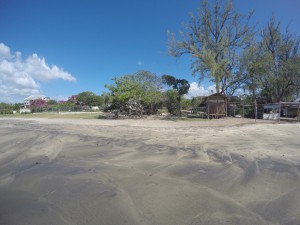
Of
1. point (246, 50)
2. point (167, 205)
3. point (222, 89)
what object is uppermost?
point (246, 50)

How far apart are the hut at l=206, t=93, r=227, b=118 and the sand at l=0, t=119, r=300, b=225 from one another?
54.2 ft

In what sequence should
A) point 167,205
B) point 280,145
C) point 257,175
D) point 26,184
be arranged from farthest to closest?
point 280,145
point 257,175
point 26,184
point 167,205

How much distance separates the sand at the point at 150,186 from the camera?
3039mm

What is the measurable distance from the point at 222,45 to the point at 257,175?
75.8 feet

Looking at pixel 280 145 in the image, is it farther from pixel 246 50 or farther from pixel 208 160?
pixel 246 50

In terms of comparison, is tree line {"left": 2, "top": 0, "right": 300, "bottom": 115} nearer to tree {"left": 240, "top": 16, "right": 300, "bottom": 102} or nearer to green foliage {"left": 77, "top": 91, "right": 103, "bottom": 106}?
tree {"left": 240, "top": 16, "right": 300, "bottom": 102}

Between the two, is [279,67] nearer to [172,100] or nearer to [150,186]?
[172,100]

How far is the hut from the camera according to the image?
2334cm

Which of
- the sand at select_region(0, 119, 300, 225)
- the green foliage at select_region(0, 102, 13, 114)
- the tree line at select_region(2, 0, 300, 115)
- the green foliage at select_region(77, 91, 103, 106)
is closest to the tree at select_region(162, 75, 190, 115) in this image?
the tree line at select_region(2, 0, 300, 115)

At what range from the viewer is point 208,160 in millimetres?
5809

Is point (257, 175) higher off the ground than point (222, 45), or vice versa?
point (222, 45)

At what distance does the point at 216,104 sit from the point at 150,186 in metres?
20.7

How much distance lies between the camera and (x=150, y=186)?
4051mm

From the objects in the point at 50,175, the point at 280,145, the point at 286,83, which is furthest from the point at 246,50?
the point at 50,175
